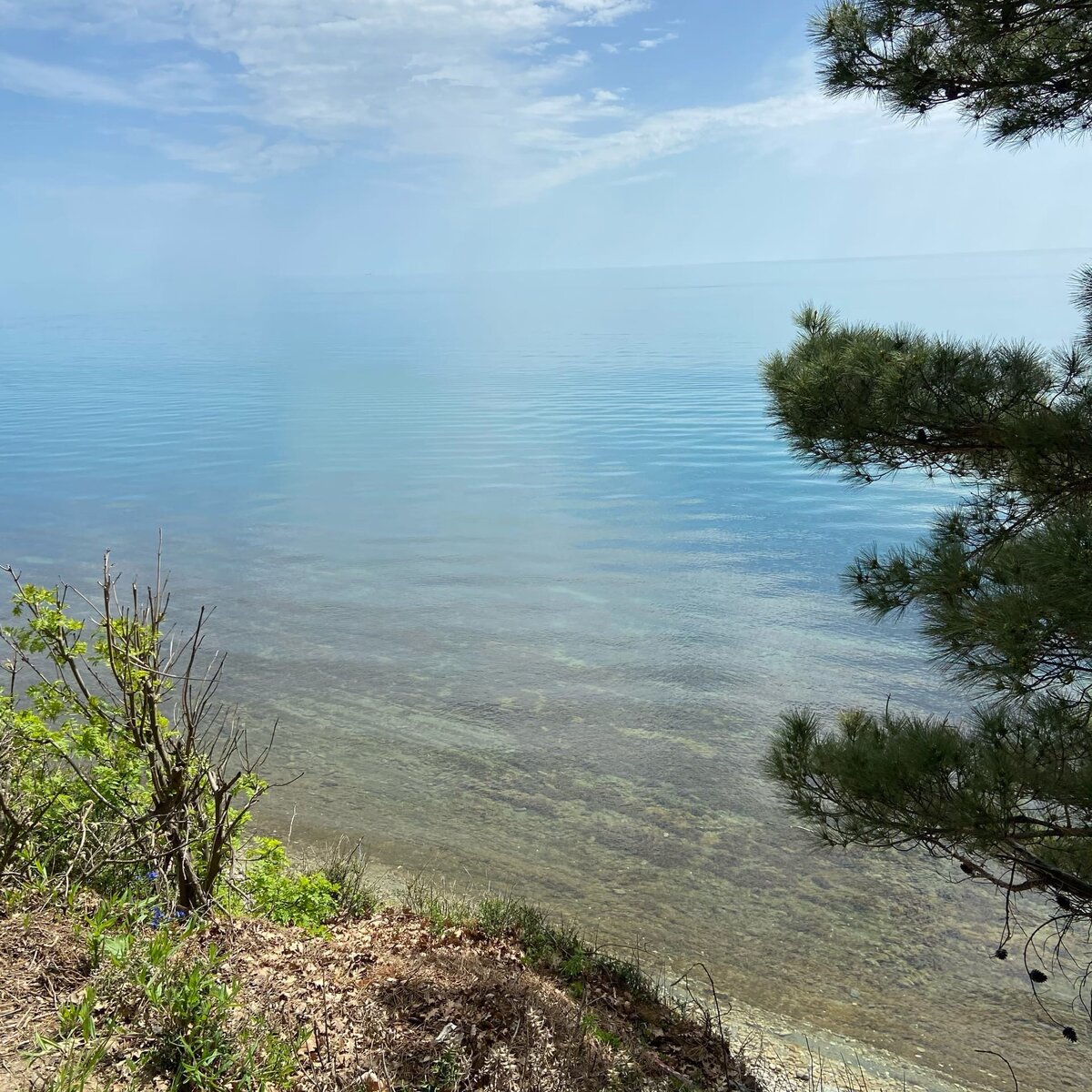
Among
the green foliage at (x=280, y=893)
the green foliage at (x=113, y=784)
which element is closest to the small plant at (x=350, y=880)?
the green foliage at (x=280, y=893)

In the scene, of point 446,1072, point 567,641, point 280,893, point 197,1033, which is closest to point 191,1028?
point 197,1033

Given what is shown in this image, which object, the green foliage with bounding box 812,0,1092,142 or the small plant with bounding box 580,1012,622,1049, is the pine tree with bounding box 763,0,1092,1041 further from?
the small plant with bounding box 580,1012,622,1049

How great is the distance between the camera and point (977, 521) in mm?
4258

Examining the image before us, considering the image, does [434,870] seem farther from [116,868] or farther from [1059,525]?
[1059,525]

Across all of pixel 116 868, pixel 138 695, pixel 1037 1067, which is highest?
pixel 138 695

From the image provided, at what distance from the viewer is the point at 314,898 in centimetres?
494

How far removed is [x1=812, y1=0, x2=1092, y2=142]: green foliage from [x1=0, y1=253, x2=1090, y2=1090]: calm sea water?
172 inches

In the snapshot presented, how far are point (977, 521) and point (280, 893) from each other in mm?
3768

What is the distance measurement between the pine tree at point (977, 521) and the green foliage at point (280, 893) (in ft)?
8.17

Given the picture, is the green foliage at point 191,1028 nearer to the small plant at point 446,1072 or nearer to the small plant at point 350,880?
the small plant at point 446,1072

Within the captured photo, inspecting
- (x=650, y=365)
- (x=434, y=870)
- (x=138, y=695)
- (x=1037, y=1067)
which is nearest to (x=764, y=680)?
(x=434, y=870)

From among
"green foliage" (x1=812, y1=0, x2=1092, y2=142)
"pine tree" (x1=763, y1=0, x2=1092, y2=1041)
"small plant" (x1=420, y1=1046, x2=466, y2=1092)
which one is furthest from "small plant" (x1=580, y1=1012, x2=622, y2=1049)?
"green foliage" (x1=812, y1=0, x2=1092, y2=142)

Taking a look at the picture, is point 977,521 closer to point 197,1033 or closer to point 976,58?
point 976,58

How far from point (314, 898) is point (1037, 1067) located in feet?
12.0
